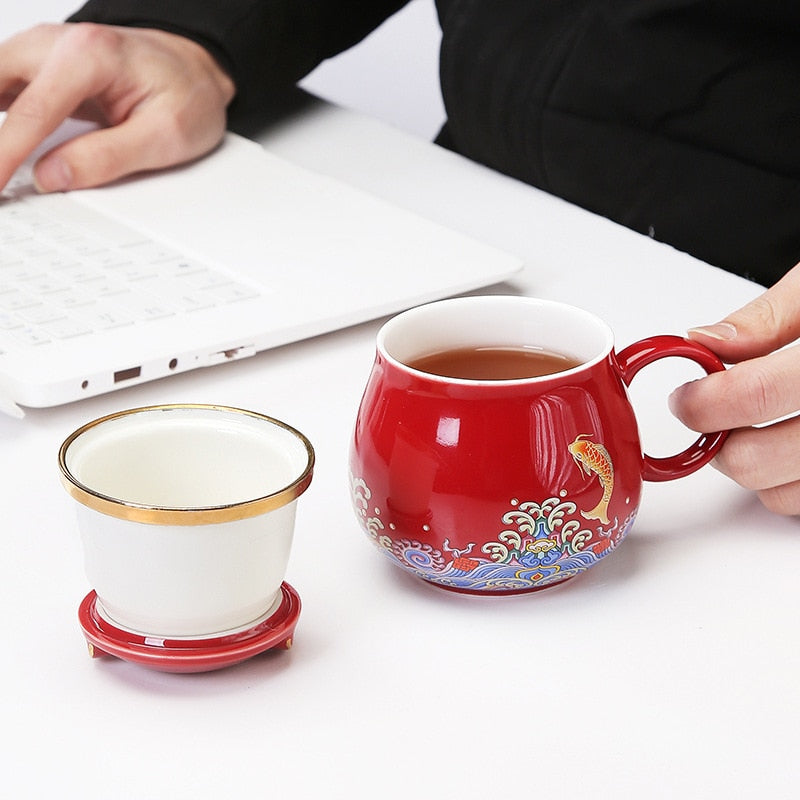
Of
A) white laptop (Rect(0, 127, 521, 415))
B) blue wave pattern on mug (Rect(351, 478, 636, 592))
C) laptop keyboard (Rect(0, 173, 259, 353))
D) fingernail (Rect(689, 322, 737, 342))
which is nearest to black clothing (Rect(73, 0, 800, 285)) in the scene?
white laptop (Rect(0, 127, 521, 415))

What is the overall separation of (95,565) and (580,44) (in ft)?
2.17

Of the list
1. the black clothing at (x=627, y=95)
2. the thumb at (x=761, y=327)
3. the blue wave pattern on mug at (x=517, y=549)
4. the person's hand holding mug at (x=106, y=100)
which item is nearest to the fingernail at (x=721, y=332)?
the thumb at (x=761, y=327)

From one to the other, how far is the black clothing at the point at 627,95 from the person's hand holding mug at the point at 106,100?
0.06 m

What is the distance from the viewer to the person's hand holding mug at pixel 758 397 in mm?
483

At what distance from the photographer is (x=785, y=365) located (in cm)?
49

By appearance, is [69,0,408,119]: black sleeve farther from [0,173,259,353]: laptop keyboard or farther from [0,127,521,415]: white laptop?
[0,173,259,353]: laptop keyboard

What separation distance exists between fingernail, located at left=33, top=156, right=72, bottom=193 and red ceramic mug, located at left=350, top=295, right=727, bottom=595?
471 millimetres

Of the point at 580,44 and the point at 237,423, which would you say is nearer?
the point at 237,423

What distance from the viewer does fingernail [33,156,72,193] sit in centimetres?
85

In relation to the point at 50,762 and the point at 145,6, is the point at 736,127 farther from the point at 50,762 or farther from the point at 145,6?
the point at 50,762

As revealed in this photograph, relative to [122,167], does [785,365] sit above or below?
above

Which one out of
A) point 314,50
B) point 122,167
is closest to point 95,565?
point 122,167

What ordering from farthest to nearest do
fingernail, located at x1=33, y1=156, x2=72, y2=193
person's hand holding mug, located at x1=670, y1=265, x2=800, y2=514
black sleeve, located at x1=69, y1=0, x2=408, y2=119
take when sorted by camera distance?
black sleeve, located at x1=69, y1=0, x2=408, y2=119
fingernail, located at x1=33, y1=156, x2=72, y2=193
person's hand holding mug, located at x1=670, y1=265, x2=800, y2=514

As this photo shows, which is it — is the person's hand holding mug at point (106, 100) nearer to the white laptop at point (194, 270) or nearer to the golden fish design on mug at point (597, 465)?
the white laptop at point (194, 270)
